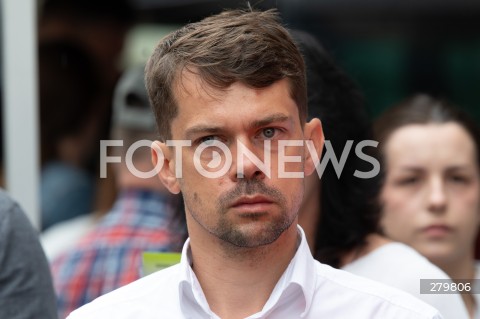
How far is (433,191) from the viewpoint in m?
2.81

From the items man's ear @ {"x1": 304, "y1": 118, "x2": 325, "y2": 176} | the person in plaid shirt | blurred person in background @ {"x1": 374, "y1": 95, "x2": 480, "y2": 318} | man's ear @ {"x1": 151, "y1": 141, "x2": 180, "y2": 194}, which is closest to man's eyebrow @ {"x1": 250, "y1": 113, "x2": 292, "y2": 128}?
man's ear @ {"x1": 304, "y1": 118, "x2": 325, "y2": 176}

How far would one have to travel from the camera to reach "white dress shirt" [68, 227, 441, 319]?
186 centimetres

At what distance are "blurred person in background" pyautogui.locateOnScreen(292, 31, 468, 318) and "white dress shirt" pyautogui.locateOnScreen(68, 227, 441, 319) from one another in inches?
23.4

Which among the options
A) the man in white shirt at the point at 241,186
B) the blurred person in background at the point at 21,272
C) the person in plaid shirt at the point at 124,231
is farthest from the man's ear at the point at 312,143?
the person in plaid shirt at the point at 124,231

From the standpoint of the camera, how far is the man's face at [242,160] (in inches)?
71.9

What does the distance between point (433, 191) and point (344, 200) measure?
276mm

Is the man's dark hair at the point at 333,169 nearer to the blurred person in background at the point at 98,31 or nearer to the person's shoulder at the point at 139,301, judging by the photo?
the person's shoulder at the point at 139,301

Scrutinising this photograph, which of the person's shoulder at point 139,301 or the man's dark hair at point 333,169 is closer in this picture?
the person's shoulder at point 139,301

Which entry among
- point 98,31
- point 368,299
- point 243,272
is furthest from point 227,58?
point 98,31

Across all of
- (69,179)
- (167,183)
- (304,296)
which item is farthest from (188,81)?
(69,179)

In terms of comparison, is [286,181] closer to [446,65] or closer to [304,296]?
[304,296]

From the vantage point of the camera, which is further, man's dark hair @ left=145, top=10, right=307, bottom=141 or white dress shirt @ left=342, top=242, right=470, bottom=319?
white dress shirt @ left=342, top=242, right=470, bottom=319

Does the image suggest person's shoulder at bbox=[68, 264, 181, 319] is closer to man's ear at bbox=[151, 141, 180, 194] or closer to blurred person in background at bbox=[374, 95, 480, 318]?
man's ear at bbox=[151, 141, 180, 194]

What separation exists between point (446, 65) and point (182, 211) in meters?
1.58
